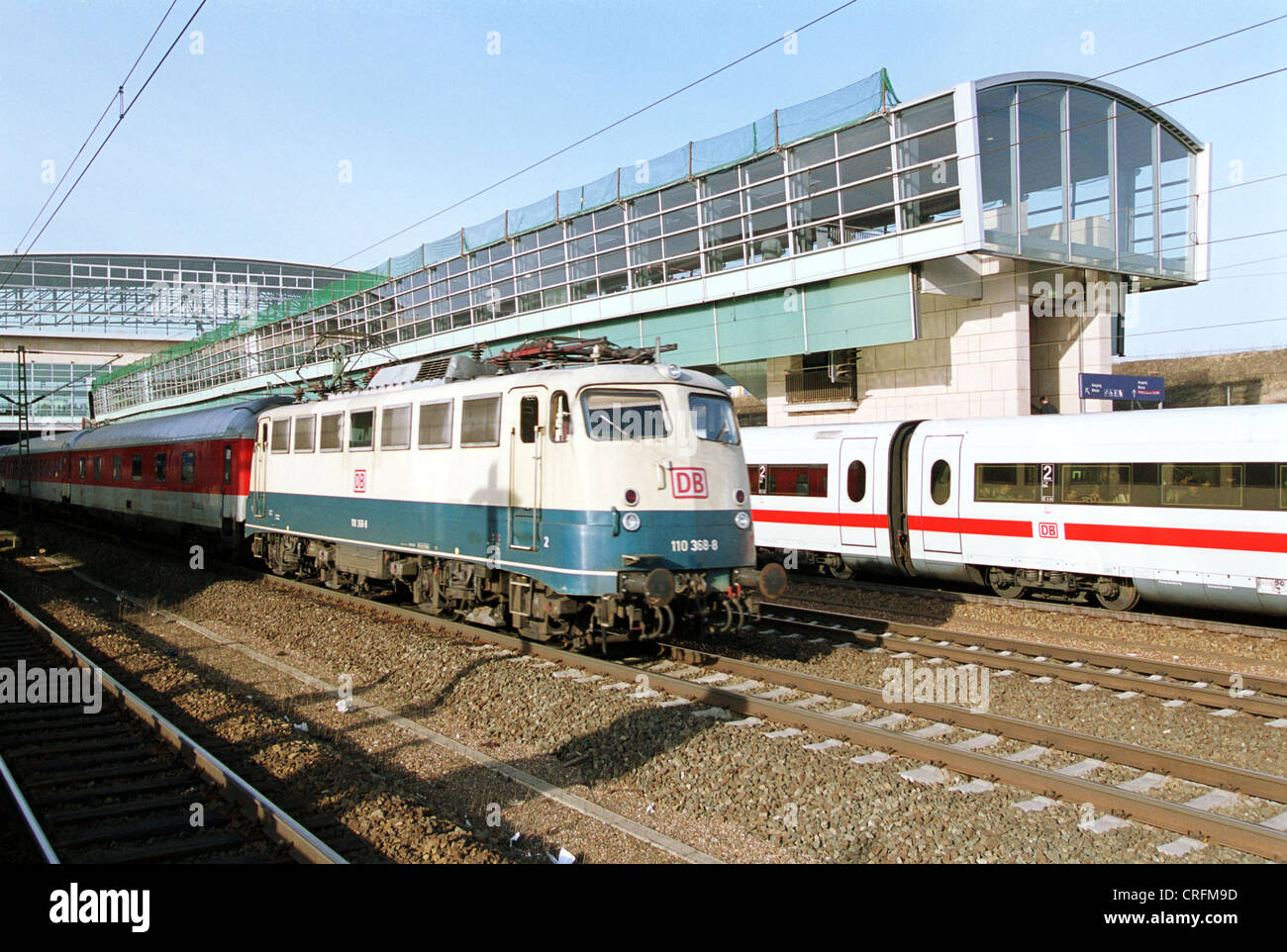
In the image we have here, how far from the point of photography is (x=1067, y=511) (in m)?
14.0

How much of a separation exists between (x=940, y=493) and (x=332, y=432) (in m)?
10.6

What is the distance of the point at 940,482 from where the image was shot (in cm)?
1584

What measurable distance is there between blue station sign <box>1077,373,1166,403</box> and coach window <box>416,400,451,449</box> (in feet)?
49.4

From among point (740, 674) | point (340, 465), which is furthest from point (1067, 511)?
point (340, 465)

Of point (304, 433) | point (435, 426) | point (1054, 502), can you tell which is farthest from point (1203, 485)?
point (304, 433)

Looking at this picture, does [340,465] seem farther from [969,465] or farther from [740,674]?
[969,465]

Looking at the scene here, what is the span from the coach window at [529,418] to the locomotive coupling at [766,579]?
295 cm

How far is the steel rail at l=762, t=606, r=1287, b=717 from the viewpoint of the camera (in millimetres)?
9023

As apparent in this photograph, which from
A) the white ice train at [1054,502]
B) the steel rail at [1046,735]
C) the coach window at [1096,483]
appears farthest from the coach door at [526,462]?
the coach window at [1096,483]

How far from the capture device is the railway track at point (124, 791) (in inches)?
240

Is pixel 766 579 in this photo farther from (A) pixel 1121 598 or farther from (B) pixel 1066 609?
(A) pixel 1121 598

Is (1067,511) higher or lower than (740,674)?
higher

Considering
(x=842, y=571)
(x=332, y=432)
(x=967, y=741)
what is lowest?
(x=967, y=741)
